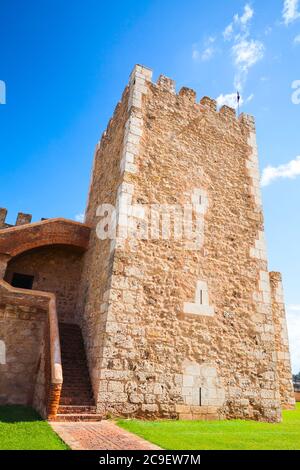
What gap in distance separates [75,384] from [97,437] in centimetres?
197

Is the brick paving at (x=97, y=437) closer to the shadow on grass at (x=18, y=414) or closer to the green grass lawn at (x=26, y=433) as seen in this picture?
the green grass lawn at (x=26, y=433)

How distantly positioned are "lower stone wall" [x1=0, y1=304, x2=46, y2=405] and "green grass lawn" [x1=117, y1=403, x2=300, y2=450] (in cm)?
243

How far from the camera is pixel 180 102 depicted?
9.39 metres

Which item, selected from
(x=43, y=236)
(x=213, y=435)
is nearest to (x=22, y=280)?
(x=43, y=236)

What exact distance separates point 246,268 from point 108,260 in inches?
141

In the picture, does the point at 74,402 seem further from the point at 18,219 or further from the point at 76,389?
the point at 18,219

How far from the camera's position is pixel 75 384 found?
6.26 m

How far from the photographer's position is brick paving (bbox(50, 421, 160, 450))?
3.96m

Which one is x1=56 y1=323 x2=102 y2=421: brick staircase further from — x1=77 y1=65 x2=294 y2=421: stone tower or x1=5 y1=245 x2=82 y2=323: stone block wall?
x1=5 y1=245 x2=82 y2=323: stone block wall

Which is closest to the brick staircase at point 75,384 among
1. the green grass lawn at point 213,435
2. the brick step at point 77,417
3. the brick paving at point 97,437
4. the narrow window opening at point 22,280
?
the brick step at point 77,417

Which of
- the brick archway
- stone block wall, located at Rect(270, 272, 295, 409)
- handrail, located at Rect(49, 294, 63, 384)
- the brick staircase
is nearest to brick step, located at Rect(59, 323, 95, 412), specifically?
the brick staircase

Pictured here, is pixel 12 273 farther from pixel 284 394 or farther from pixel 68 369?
pixel 284 394

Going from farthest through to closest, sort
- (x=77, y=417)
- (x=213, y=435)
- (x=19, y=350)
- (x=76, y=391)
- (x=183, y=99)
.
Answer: (x=183, y=99), (x=19, y=350), (x=76, y=391), (x=77, y=417), (x=213, y=435)

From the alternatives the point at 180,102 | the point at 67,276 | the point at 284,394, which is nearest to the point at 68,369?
the point at 67,276
